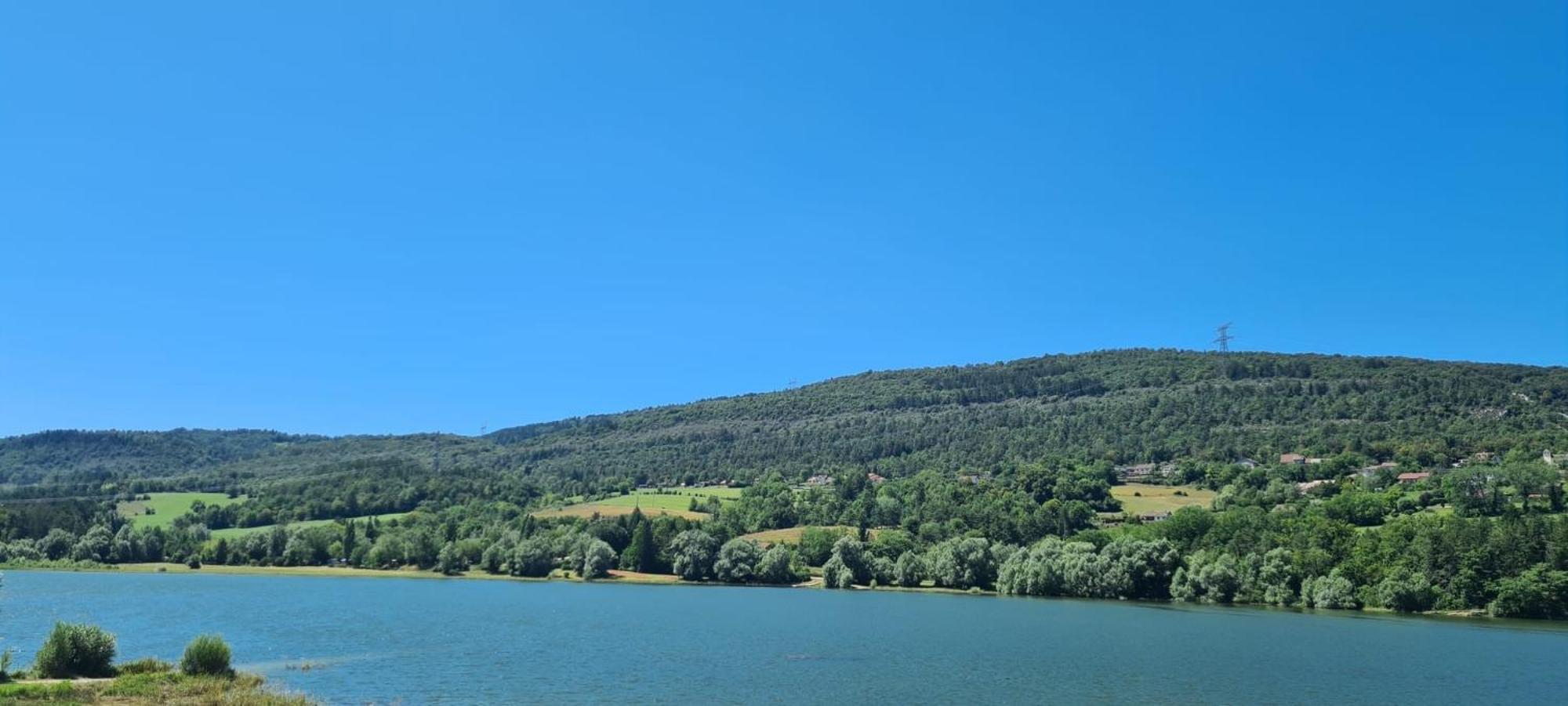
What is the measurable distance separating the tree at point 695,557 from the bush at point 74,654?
282 feet

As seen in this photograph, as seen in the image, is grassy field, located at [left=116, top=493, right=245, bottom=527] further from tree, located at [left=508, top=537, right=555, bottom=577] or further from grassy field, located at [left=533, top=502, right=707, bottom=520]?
tree, located at [left=508, top=537, right=555, bottom=577]

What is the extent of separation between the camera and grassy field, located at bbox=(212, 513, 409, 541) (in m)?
146

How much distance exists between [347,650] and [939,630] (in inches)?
1367

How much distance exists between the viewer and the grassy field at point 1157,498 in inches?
5364

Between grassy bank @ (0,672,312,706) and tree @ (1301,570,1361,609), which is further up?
grassy bank @ (0,672,312,706)

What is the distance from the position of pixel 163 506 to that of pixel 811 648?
15458 cm

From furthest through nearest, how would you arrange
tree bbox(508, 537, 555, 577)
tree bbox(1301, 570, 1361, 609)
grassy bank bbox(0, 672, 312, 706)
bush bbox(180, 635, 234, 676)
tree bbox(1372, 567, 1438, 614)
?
1. tree bbox(508, 537, 555, 577)
2. tree bbox(1301, 570, 1361, 609)
3. tree bbox(1372, 567, 1438, 614)
4. bush bbox(180, 635, 234, 676)
5. grassy bank bbox(0, 672, 312, 706)

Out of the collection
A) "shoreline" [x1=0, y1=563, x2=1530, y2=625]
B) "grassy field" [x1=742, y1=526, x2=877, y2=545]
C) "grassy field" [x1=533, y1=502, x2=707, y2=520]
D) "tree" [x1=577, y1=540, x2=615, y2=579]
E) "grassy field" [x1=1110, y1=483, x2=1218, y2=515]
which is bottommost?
"shoreline" [x1=0, y1=563, x2=1530, y2=625]

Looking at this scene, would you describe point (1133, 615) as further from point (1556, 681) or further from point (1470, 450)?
point (1470, 450)

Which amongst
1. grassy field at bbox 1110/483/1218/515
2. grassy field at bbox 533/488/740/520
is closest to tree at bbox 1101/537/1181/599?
grassy field at bbox 1110/483/1218/515

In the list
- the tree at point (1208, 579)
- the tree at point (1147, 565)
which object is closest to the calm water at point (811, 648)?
the tree at point (1208, 579)

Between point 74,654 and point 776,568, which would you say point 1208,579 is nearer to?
point 776,568

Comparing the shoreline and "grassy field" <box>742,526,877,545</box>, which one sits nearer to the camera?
the shoreline

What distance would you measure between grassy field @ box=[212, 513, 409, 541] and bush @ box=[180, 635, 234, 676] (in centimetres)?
11504
